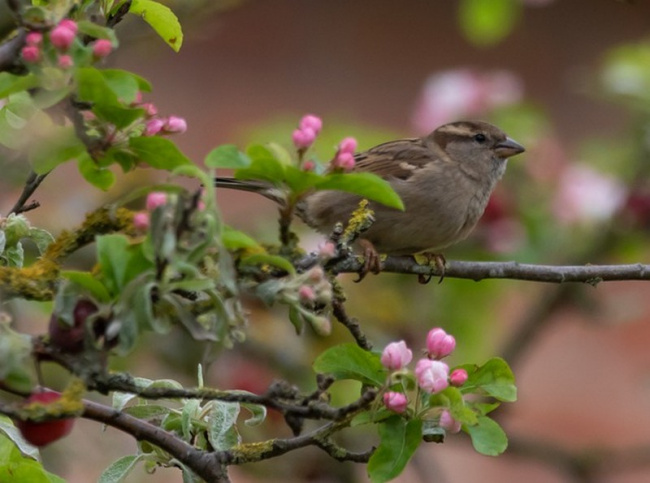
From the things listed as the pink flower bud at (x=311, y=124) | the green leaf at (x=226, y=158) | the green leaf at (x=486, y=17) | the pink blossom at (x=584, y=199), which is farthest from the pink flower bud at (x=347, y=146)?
the pink blossom at (x=584, y=199)

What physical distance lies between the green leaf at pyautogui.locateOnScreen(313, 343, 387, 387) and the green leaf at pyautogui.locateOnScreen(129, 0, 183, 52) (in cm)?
47

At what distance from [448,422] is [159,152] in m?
0.46

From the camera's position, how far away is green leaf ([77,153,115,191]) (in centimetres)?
141

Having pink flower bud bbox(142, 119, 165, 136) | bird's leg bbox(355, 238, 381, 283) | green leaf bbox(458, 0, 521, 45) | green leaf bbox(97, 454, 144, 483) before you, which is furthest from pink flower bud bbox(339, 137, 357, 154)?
green leaf bbox(458, 0, 521, 45)

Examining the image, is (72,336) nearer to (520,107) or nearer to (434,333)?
(434,333)

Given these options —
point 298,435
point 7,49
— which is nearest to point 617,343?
point 298,435

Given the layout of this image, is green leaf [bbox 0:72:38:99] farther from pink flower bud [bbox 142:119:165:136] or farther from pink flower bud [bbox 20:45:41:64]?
pink flower bud [bbox 142:119:165:136]

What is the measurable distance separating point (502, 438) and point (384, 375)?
164 millimetres

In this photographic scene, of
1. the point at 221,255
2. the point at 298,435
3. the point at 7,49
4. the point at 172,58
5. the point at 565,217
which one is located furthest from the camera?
the point at 172,58

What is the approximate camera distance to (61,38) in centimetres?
127

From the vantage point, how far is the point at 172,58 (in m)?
5.97

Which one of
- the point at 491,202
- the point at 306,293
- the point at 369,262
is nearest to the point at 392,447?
the point at 306,293

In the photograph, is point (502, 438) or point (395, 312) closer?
point (502, 438)

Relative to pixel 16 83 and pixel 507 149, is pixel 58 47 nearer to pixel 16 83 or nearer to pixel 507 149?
pixel 16 83
